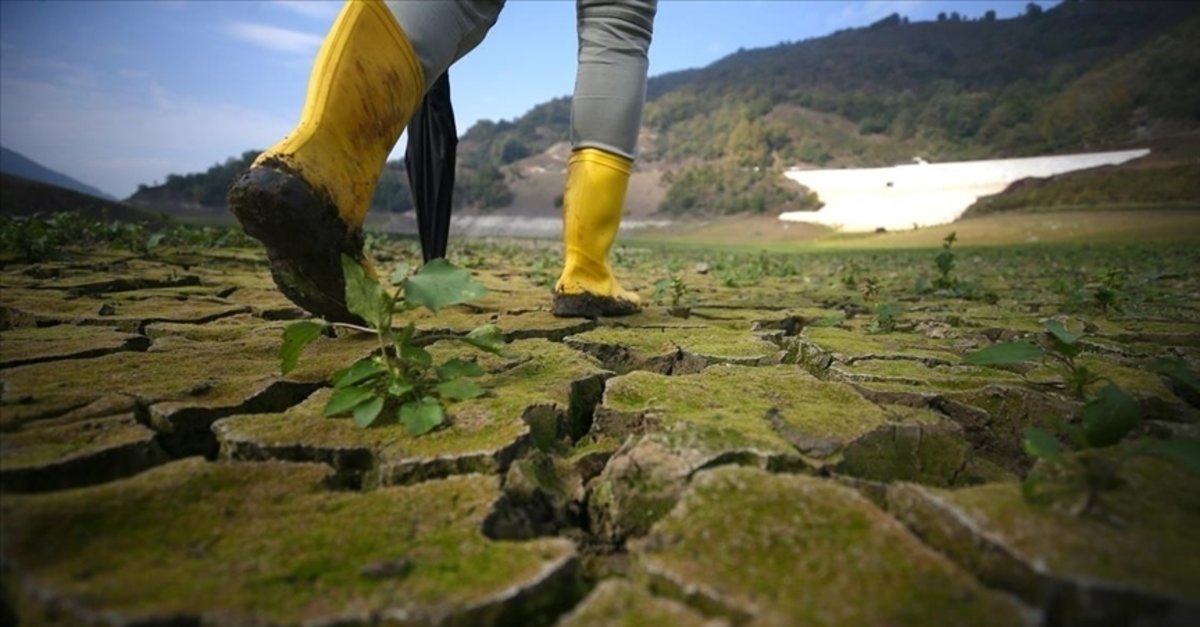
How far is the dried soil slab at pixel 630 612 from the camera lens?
1.91 ft

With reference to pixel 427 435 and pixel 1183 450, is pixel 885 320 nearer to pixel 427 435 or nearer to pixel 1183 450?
pixel 1183 450

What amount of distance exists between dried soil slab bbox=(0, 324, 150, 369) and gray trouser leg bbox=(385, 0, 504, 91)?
912 mm

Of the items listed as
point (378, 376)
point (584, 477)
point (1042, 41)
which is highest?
point (1042, 41)

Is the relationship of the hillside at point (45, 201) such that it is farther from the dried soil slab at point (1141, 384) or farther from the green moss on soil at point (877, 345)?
the dried soil slab at point (1141, 384)

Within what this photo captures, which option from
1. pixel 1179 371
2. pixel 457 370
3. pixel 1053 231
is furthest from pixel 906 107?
pixel 457 370

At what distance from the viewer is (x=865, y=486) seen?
2.75 ft

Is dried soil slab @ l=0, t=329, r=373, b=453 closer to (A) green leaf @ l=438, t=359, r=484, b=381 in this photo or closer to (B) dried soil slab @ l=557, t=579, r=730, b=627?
(A) green leaf @ l=438, t=359, r=484, b=381

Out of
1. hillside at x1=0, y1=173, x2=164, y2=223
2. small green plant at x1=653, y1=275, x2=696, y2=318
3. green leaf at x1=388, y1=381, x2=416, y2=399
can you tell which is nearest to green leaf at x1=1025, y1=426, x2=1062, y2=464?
green leaf at x1=388, y1=381, x2=416, y2=399

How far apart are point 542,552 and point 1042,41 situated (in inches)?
3191

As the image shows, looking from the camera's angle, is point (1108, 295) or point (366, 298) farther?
point (1108, 295)

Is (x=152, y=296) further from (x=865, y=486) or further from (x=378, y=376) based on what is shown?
(x=865, y=486)

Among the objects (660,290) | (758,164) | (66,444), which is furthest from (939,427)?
(758,164)

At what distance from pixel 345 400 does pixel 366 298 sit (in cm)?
18

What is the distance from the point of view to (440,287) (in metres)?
1.04
